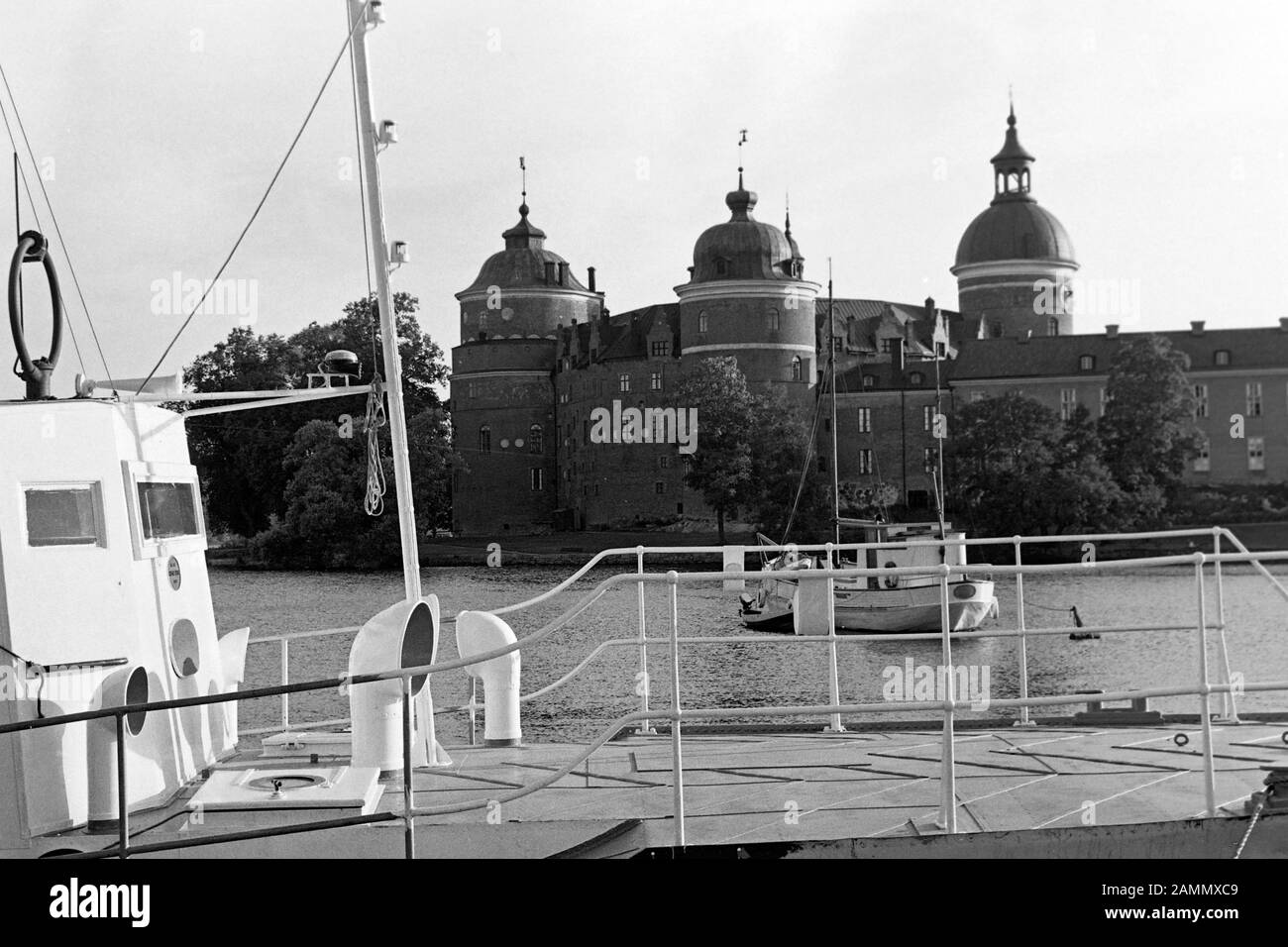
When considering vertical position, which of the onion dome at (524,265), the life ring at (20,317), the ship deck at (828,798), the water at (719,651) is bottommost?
the water at (719,651)

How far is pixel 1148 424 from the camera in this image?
7481 cm

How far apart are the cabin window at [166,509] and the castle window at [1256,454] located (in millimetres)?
84881

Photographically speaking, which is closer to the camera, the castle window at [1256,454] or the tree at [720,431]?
the tree at [720,431]

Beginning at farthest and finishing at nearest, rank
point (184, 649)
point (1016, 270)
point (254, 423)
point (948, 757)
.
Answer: point (1016, 270) → point (254, 423) → point (184, 649) → point (948, 757)

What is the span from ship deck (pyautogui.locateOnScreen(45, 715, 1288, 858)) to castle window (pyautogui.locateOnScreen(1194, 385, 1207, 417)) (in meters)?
80.8

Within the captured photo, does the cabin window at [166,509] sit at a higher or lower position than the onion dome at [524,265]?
lower

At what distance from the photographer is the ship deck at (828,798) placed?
6.16m

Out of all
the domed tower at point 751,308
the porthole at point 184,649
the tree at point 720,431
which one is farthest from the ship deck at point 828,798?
the domed tower at point 751,308

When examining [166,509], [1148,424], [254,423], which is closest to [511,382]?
[1148,424]

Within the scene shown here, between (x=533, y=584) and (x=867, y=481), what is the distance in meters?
31.1

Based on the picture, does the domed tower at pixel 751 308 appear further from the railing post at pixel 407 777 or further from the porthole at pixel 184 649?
the railing post at pixel 407 777

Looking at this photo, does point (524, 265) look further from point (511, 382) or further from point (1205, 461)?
point (1205, 461)

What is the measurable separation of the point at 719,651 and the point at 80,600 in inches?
1346
